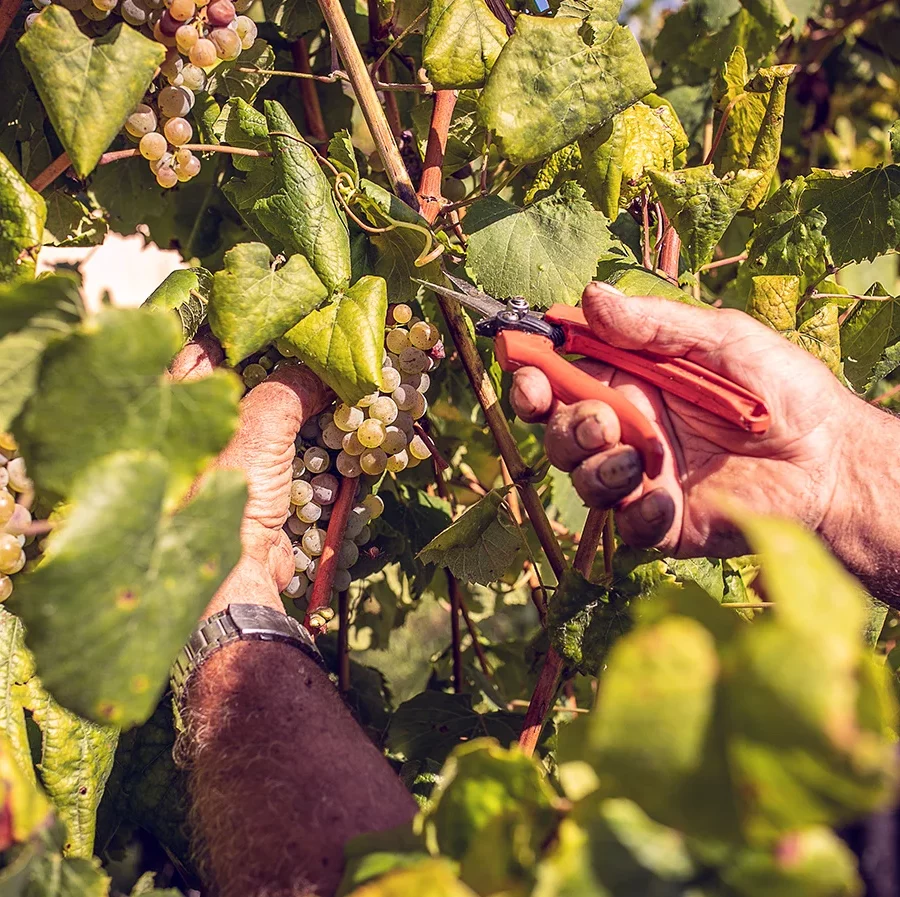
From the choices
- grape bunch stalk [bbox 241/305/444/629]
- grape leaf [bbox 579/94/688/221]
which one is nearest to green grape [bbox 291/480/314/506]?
grape bunch stalk [bbox 241/305/444/629]

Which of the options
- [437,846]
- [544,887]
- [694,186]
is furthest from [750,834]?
[694,186]

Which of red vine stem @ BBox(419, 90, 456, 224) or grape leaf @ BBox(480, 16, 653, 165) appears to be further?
red vine stem @ BBox(419, 90, 456, 224)

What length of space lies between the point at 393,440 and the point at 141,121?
1.56 ft

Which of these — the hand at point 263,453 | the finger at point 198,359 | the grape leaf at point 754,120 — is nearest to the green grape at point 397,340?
the hand at point 263,453

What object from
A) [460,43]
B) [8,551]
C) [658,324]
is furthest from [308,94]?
[8,551]

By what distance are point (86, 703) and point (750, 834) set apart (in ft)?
1.43

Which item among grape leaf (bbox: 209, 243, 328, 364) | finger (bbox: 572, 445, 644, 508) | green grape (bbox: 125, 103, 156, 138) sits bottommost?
finger (bbox: 572, 445, 644, 508)

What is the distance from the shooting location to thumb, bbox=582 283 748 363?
3.34ft

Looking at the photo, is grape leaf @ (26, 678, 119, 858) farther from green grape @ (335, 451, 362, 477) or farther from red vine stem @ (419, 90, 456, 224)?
red vine stem @ (419, 90, 456, 224)

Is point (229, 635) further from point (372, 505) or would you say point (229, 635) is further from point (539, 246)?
point (539, 246)

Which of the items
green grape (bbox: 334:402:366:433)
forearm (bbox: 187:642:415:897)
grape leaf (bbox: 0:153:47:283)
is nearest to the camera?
forearm (bbox: 187:642:415:897)

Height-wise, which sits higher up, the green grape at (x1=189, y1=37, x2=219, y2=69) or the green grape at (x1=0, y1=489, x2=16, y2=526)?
the green grape at (x1=189, y1=37, x2=219, y2=69)

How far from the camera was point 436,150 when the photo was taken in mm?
1233

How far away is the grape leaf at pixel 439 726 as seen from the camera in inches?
52.1
